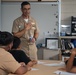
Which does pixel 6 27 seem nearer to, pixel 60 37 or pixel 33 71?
pixel 60 37

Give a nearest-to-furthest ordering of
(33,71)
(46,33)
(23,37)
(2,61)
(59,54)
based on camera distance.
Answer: (2,61), (33,71), (23,37), (59,54), (46,33)

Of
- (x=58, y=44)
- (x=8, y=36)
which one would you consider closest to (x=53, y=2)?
(x=58, y=44)

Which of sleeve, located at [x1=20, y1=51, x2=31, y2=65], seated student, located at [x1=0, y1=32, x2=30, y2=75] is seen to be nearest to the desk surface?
sleeve, located at [x1=20, y1=51, x2=31, y2=65]

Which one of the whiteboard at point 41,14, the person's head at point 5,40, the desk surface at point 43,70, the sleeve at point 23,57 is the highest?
the whiteboard at point 41,14

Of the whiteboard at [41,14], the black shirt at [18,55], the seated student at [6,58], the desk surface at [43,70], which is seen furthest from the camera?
the whiteboard at [41,14]

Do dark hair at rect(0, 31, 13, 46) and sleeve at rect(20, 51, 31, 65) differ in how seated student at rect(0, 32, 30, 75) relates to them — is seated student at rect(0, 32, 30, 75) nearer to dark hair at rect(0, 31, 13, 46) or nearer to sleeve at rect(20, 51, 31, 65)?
dark hair at rect(0, 31, 13, 46)

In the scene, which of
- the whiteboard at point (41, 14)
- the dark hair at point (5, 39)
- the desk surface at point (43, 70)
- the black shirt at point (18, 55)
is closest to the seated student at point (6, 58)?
the dark hair at point (5, 39)

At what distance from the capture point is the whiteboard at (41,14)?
5113 mm

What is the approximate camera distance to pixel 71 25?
513cm

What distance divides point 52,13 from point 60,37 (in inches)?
24.5

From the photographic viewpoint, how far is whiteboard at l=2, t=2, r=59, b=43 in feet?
16.8

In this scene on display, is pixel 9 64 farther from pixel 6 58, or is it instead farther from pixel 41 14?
pixel 41 14

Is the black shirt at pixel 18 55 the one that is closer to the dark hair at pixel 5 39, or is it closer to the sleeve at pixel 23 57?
the sleeve at pixel 23 57

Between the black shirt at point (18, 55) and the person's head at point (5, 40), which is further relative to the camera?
the black shirt at point (18, 55)
